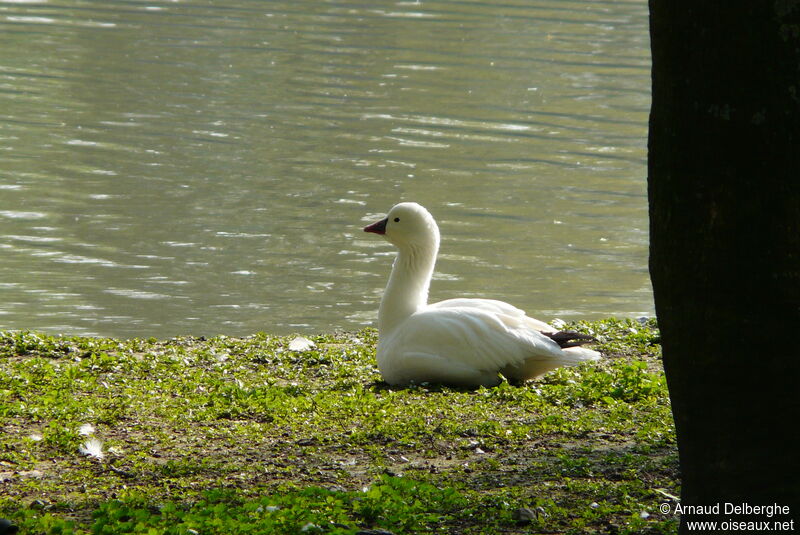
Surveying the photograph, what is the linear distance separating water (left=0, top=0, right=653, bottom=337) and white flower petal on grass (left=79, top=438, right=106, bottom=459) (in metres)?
5.88

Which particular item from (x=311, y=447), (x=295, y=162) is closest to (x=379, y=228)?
(x=311, y=447)

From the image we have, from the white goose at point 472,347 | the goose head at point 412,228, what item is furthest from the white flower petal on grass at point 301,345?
the goose head at point 412,228

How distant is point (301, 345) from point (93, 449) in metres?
3.94

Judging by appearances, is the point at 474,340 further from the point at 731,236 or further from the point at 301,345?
the point at 731,236

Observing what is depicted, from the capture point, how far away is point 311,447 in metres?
7.06

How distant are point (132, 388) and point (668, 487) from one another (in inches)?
165

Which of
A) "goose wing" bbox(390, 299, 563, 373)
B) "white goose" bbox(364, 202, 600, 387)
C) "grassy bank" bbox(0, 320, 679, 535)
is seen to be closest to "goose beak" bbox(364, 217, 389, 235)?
"white goose" bbox(364, 202, 600, 387)

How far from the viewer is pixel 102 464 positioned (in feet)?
21.6

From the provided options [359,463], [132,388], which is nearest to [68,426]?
[132,388]

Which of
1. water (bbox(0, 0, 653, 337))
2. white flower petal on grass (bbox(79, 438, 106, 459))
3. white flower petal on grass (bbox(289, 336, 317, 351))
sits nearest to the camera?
white flower petal on grass (bbox(79, 438, 106, 459))

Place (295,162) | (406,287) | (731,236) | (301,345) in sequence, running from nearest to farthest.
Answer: (731,236)
(406,287)
(301,345)
(295,162)

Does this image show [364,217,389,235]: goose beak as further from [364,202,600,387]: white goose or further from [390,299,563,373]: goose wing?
[390,299,563,373]: goose wing

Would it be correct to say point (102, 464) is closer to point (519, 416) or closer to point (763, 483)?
point (519, 416)

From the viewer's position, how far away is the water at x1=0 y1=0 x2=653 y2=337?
1460 centimetres
